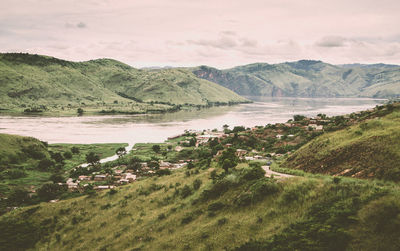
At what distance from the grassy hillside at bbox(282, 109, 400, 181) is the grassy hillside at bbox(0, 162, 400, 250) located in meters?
5.81

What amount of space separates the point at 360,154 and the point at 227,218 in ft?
54.1

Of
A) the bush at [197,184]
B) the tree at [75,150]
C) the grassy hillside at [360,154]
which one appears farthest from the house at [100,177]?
the grassy hillside at [360,154]

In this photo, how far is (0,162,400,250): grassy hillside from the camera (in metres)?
14.5

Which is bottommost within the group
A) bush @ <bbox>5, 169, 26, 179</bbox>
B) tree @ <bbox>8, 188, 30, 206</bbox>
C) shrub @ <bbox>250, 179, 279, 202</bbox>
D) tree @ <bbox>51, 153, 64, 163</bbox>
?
tree @ <bbox>8, 188, 30, 206</bbox>

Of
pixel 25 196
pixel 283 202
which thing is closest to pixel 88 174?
pixel 25 196

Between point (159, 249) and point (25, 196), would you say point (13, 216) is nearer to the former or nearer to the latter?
point (25, 196)

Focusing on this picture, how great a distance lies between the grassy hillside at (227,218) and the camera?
47.7 feet

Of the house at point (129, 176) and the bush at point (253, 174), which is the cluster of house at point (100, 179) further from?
the bush at point (253, 174)

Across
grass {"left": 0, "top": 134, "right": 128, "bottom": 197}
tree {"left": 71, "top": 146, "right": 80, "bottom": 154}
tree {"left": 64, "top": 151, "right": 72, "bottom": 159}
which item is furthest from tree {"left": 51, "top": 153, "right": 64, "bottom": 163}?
tree {"left": 71, "top": 146, "right": 80, "bottom": 154}

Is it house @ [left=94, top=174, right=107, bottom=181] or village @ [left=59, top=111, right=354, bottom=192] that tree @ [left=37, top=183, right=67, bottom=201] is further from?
house @ [left=94, top=174, right=107, bottom=181]

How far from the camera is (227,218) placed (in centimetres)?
2056

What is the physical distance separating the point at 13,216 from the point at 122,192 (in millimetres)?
14653

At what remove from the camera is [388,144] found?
27062 mm

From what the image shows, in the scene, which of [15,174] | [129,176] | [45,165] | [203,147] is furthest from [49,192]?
[203,147]
